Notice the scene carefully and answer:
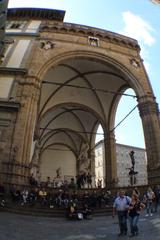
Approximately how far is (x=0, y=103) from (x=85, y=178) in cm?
869

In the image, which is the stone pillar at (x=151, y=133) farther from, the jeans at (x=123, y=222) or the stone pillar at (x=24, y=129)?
the jeans at (x=123, y=222)

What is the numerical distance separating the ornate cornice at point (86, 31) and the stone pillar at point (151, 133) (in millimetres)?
4902

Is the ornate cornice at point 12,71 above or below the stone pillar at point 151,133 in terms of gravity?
above

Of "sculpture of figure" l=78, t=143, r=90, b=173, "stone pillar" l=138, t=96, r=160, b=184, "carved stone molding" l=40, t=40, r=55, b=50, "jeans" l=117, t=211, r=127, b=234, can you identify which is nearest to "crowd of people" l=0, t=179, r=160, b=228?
"jeans" l=117, t=211, r=127, b=234

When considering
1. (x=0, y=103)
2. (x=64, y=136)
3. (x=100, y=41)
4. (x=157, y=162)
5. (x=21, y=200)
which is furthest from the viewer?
(x=64, y=136)

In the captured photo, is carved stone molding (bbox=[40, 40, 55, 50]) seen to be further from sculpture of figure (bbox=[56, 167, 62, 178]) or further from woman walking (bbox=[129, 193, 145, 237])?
sculpture of figure (bbox=[56, 167, 62, 178])

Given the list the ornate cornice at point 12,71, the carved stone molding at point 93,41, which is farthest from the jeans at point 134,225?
the carved stone molding at point 93,41

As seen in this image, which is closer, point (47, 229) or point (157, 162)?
point (47, 229)

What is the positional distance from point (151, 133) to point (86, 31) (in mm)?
8225

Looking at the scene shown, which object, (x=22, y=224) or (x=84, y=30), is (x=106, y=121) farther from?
(x=22, y=224)

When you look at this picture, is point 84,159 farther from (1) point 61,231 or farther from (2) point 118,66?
(1) point 61,231

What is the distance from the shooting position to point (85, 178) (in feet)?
66.3

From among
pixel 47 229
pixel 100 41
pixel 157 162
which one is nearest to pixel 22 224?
pixel 47 229

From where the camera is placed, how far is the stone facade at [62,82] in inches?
570
